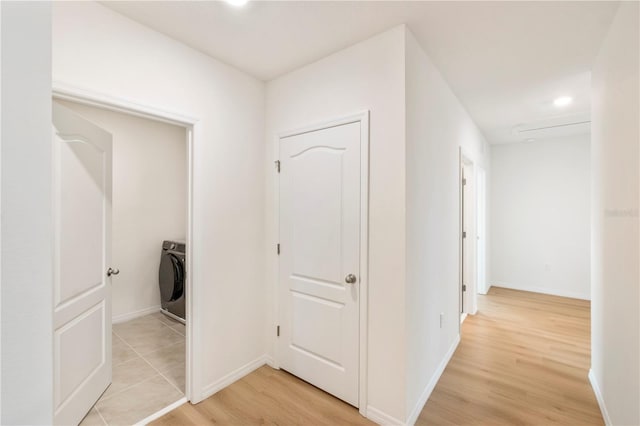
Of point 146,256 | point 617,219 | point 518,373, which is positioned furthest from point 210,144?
point 518,373

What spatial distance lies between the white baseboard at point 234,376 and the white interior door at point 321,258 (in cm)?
22

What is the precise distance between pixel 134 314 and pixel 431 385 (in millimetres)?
3552

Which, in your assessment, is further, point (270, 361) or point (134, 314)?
Answer: point (134, 314)

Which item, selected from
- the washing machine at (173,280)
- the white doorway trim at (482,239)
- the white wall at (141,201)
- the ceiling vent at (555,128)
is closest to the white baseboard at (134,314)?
the white wall at (141,201)

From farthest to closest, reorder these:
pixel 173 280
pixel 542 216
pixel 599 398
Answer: pixel 542 216 → pixel 173 280 → pixel 599 398

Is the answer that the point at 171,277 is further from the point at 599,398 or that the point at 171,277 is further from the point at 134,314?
the point at 599,398

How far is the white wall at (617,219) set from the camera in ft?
4.69

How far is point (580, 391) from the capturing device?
222 centimetres

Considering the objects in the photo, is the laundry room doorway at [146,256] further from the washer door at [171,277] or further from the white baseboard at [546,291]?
the white baseboard at [546,291]

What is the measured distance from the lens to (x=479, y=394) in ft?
7.16

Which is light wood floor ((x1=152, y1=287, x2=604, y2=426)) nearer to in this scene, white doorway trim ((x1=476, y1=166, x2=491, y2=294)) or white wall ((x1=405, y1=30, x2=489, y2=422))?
white wall ((x1=405, y1=30, x2=489, y2=422))

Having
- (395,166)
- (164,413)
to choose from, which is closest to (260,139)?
(395,166)

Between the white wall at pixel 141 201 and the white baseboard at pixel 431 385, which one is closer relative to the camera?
the white baseboard at pixel 431 385

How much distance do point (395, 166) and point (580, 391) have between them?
2.32 meters
